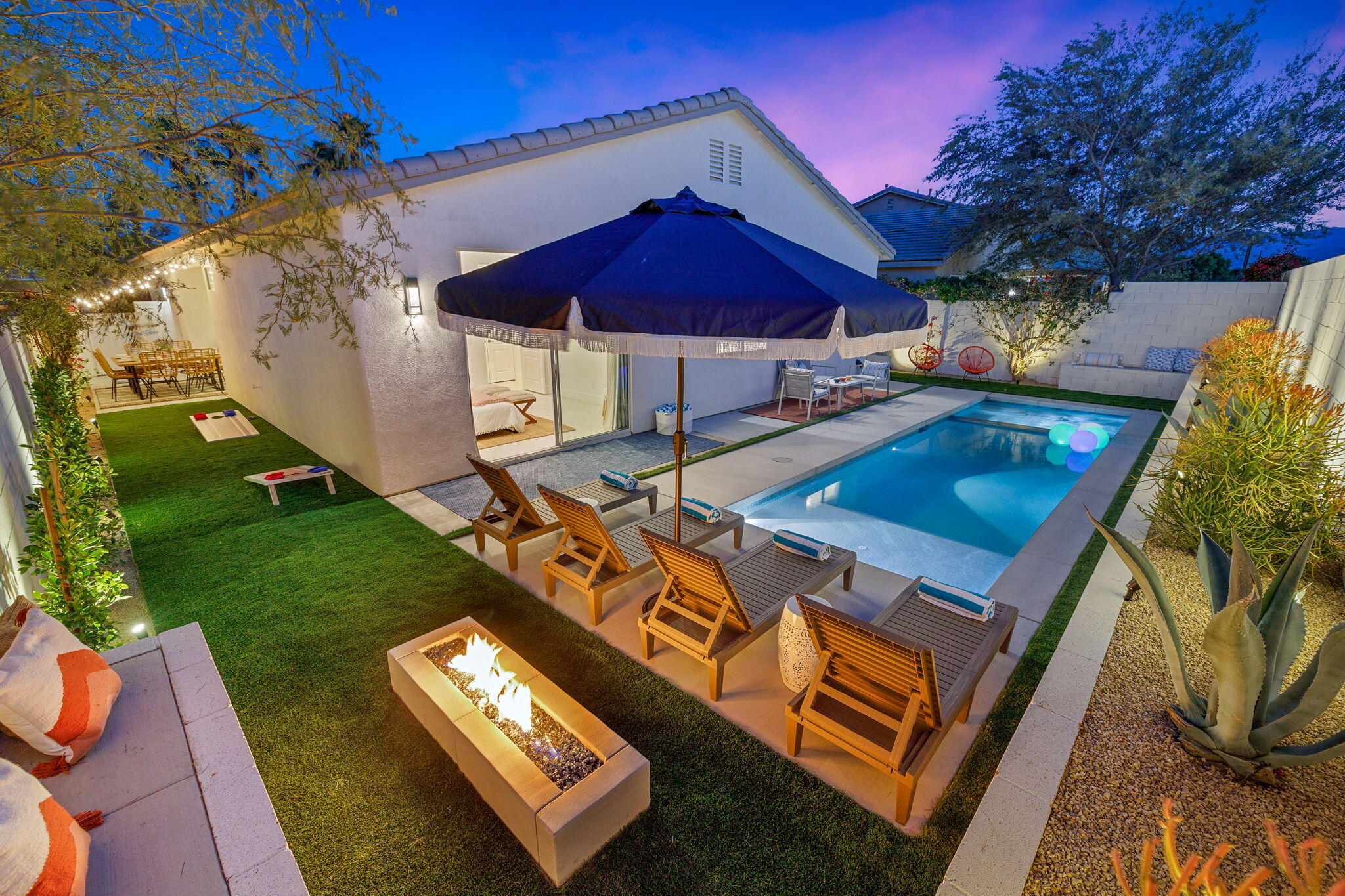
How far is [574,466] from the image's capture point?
8055mm

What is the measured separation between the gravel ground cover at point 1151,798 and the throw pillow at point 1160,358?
43.1 feet

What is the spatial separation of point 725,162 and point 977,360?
10259 mm

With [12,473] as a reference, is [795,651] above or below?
below

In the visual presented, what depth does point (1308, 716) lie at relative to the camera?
2564 mm

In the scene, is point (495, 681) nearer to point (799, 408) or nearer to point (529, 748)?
point (529, 748)

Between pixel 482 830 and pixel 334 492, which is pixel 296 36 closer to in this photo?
pixel 482 830

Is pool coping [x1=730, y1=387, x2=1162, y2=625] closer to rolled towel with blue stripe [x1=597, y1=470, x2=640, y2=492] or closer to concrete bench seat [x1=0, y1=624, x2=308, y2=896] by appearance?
rolled towel with blue stripe [x1=597, y1=470, x2=640, y2=492]

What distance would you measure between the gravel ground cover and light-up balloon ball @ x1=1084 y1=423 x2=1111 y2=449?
7486mm

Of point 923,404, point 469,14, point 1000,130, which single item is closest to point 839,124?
point 1000,130

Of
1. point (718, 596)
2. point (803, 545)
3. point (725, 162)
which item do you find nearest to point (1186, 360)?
point (725, 162)

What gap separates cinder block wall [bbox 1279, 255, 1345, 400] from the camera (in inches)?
235

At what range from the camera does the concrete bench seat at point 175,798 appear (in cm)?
198

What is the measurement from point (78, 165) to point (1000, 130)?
2230 centimetres

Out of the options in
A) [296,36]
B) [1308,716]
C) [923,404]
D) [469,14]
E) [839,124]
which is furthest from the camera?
[839,124]
